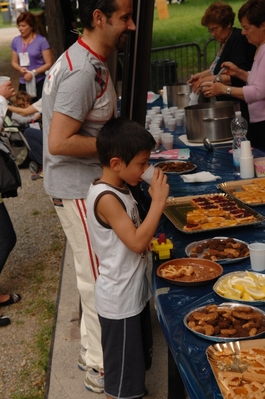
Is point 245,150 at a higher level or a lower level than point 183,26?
higher

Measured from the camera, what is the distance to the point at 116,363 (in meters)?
3.09

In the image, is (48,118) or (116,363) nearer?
(116,363)

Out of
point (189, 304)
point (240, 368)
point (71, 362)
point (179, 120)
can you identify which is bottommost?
point (71, 362)

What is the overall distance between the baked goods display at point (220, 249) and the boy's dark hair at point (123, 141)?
602 mm

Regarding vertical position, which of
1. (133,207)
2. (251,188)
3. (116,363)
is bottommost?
(116,363)


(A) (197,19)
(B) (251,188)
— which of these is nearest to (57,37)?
(B) (251,188)

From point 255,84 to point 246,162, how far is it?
1287 mm

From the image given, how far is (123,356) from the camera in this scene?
3.07m

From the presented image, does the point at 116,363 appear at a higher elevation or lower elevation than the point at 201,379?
lower

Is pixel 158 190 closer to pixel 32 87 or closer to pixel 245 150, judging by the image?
pixel 245 150

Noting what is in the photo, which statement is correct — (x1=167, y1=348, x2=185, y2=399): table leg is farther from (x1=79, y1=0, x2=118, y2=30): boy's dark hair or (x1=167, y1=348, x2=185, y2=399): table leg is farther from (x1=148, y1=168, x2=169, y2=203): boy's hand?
(x1=79, y1=0, x2=118, y2=30): boy's dark hair

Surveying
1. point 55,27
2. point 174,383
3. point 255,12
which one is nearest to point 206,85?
point 255,12

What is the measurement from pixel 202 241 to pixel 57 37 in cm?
710

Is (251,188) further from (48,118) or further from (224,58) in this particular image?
(224,58)
